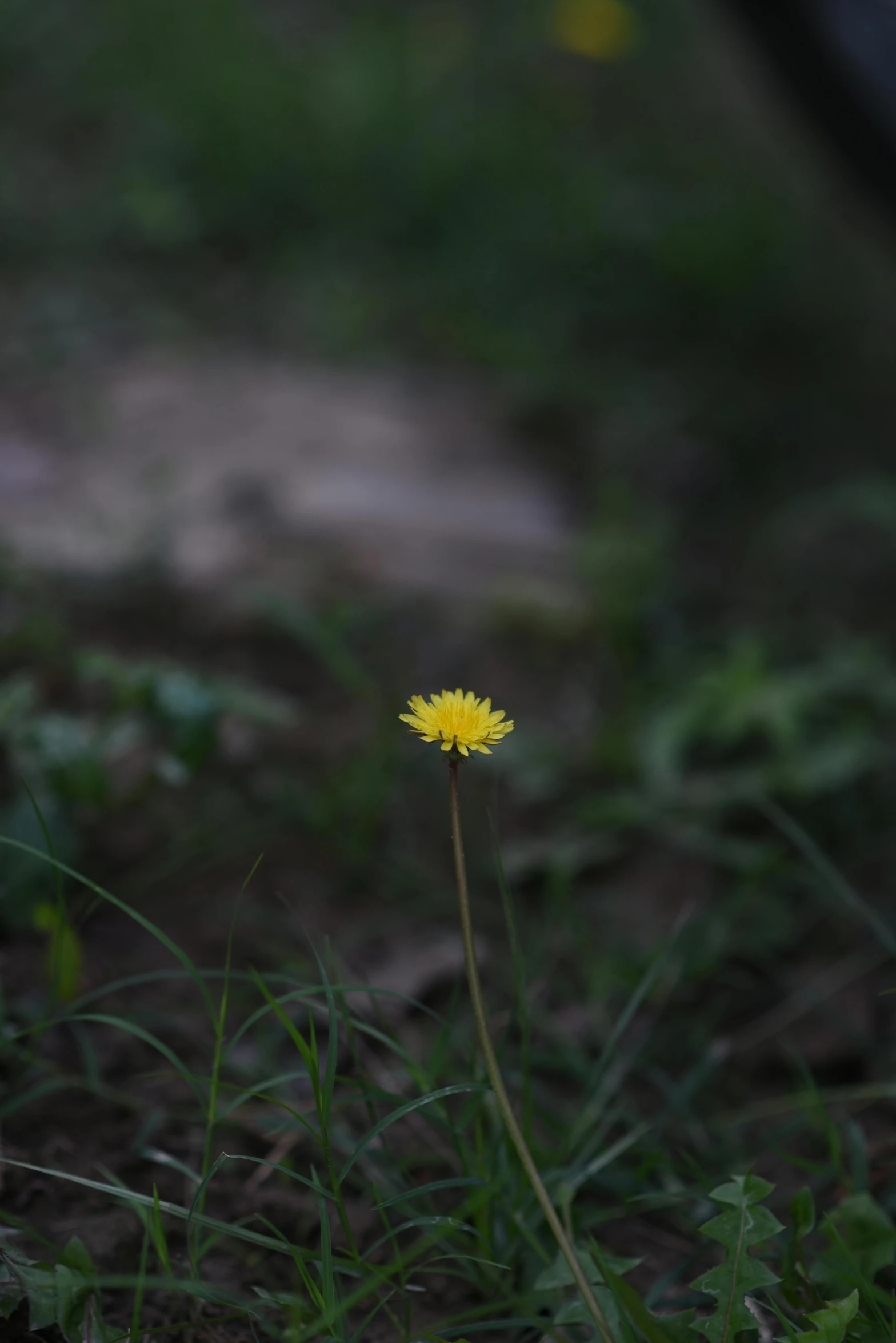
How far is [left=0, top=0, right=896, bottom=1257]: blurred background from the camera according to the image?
1521mm

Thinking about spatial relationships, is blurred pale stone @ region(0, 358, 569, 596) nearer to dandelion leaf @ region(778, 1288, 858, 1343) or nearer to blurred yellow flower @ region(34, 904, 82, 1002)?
blurred yellow flower @ region(34, 904, 82, 1002)

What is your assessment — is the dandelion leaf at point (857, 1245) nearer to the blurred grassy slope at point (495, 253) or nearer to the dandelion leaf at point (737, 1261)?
the dandelion leaf at point (737, 1261)

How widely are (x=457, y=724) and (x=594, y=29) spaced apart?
4.36 m

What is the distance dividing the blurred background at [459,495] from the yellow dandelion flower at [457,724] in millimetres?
442

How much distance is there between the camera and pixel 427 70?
4.30 meters

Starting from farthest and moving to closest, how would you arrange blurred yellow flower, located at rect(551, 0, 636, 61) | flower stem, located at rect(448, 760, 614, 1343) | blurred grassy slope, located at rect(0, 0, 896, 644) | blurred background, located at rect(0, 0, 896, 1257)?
blurred yellow flower, located at rect(551, 0, 636, 61) < blurred grassy slope, located at rect(0, 0, 896, 644) < blurred background, located at rect(0, 0, 896, 1257) < flower stem, located at rect(448, 760, 614, 1343)

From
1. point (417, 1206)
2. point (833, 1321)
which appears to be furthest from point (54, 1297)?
point (833, 1321)

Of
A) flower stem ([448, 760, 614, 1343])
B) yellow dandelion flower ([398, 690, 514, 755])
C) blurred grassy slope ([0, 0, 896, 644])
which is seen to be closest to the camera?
flower stem ([448, 760, 614, 1343])

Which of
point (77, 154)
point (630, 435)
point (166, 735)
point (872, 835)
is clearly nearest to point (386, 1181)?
point (166, 735)

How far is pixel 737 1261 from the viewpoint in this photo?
36.5 inches

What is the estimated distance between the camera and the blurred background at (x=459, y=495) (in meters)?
1.52

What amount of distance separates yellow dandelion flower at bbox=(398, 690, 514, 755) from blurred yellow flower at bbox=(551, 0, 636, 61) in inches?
165

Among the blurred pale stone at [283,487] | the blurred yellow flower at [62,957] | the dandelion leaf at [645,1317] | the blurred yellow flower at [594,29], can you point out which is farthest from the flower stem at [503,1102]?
the blurred yellow flower at [594,29]

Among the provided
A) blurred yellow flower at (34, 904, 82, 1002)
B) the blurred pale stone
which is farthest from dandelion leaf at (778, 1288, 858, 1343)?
the blurred pale stone
